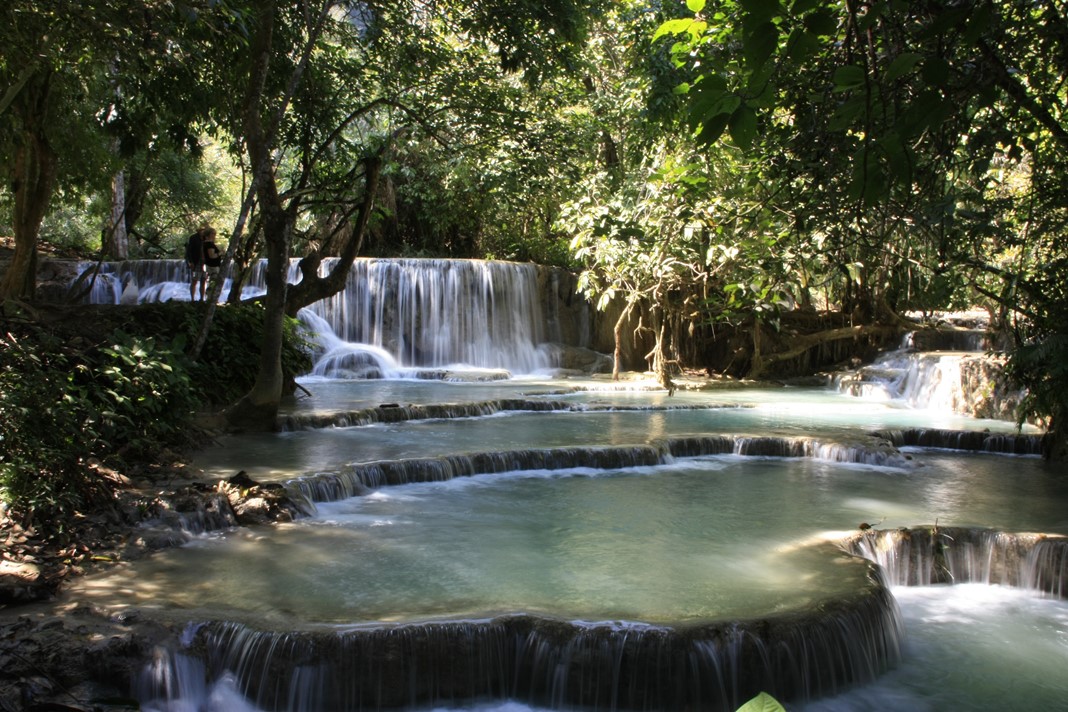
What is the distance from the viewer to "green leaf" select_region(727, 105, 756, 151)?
2.22 m

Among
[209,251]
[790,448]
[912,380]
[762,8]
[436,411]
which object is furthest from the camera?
[912,380]

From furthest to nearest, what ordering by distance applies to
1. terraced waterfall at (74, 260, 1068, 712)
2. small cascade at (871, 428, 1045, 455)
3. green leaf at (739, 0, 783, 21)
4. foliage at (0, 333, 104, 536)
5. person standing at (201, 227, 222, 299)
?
person standing at (201, 227, 222, 299), small cascade at (871, 428, 1045, 455), foliage at (0, 333, 104, 536), terraced waterfall at (74, 260, 1068, 712), green leaf at (739, 0, 783, 21)

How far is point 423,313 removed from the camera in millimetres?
20750

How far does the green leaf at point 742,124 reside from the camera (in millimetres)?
2217

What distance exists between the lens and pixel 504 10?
962cm

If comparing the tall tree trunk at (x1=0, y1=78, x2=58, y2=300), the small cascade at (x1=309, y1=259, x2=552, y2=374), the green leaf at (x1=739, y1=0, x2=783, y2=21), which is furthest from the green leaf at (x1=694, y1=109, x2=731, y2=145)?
the small cascade at (x1=309, y1=259, x2=552, y2=374)

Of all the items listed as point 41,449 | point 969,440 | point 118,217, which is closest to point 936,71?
point 41,449

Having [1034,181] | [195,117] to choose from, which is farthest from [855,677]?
[195,117]

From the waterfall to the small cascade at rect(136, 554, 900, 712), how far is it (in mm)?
13699

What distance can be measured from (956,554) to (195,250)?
436 inches

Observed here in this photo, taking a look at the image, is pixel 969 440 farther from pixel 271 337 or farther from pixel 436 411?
pixel 271 337

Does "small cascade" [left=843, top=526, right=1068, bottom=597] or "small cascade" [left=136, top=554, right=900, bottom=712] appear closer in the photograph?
"small cascade" [left=136, top=554, right=900, bottom=712]

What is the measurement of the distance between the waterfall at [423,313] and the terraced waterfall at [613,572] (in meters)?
7.37

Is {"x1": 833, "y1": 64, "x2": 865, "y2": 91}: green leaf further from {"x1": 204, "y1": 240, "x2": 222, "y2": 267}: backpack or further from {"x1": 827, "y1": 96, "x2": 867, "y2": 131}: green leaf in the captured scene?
{"x1": 204, "y1": 240, "x2": 222, "y2": 267}: backpack
